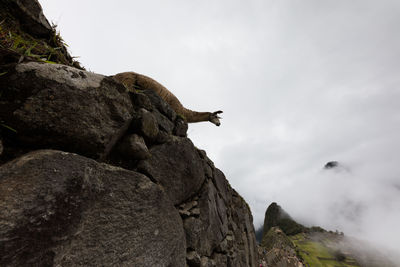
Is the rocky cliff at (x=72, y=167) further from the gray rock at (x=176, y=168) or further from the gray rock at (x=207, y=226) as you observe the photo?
the gray rock at (x=207, y=226)

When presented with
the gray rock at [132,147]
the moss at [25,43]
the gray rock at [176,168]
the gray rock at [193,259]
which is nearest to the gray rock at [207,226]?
the gray rock at [193,259]

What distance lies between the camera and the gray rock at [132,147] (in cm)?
256

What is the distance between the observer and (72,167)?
67.1 inches

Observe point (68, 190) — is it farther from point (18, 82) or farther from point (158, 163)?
point (158, 163)

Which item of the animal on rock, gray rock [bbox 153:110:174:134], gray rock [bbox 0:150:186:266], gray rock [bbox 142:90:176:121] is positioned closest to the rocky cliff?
gray rock [bbox 0:150:186:266]

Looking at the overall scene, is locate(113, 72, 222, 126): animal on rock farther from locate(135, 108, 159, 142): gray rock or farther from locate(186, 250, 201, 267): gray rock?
locate(186, 250, 201, 267): gray rock

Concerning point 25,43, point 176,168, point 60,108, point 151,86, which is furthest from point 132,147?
point 151,86

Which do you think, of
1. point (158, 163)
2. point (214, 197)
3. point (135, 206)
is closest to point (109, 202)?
point (135, 206)

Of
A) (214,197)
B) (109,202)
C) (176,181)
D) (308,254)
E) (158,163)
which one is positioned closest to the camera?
(109,202)

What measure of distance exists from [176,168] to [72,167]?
1958 mm

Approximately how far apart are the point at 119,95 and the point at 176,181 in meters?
1.84

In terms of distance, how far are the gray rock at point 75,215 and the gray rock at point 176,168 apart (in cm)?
46

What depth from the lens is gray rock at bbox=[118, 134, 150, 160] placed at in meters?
2.56

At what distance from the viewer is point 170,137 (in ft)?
11.6
